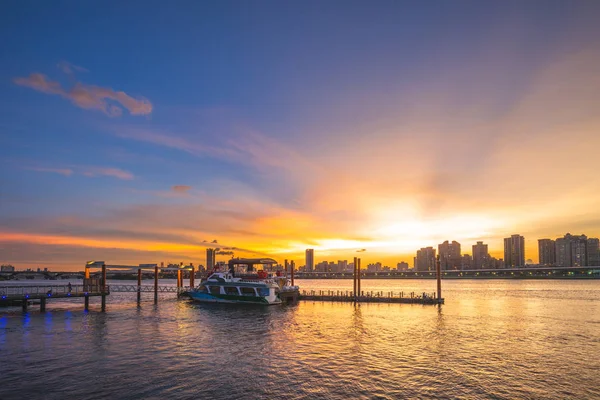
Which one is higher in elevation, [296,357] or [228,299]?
[296,357]

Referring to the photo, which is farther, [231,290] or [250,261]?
[250,261]

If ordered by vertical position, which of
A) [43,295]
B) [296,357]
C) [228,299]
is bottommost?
[228,299]

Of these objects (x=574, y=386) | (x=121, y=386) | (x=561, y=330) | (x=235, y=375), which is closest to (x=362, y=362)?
(x=235, y=375)

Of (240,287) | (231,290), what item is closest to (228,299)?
(231,290)

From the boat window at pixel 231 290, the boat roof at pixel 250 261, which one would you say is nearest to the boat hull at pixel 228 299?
the boat window at pixel 231 290

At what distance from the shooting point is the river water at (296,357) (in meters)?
27.6

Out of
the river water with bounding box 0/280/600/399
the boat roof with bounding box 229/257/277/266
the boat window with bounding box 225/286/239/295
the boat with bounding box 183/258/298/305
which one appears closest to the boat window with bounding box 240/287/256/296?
the boat with bounding box 183/258/298/305

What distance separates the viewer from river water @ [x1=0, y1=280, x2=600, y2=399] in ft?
90.6

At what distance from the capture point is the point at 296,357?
122 ft

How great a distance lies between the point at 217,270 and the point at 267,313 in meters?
27.8

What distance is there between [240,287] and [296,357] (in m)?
47.4

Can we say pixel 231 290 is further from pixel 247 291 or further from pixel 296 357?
pixel 296 357

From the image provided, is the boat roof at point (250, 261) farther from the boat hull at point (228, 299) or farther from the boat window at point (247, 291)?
the boat window at point (247, 291)

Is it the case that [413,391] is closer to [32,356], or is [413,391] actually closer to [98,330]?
[32,356]
